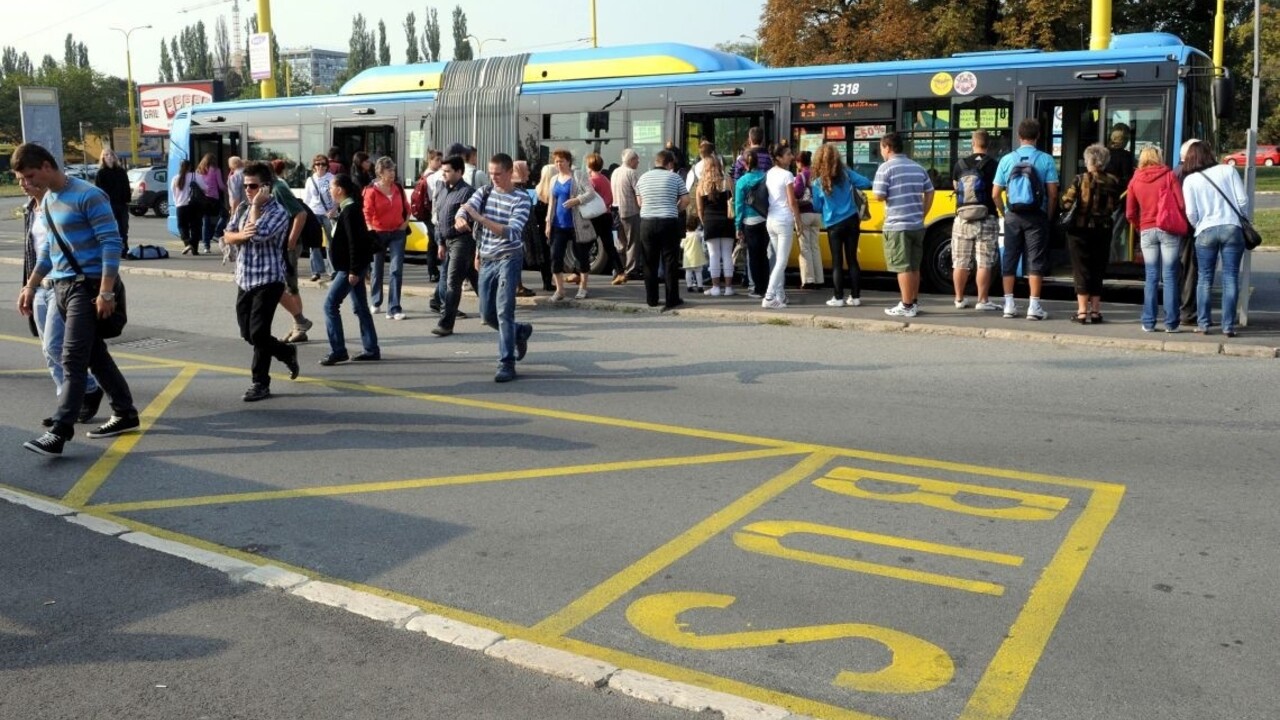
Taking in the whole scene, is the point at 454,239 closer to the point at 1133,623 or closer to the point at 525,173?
the point at 525,173

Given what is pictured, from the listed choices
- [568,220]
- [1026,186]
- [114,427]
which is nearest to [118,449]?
[114,427]

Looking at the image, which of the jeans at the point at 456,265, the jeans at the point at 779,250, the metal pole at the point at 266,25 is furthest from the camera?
the metal pole at the point at 266,25

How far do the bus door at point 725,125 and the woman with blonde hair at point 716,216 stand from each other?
1610 millimetres

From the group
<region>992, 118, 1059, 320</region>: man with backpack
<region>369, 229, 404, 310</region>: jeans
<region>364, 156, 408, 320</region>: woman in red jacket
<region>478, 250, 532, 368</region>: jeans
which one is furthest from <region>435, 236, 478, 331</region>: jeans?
<region>992, 118, 1059, 320</region>: man with backpack

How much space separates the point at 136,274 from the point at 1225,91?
14.4 metres

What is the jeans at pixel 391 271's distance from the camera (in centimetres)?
1257

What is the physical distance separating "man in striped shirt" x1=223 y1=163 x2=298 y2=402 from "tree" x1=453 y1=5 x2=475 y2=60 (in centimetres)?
11818

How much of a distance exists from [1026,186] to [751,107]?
204 inches

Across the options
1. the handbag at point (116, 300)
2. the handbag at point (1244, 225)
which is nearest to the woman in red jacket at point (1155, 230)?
the handbag at point (1244, 225)

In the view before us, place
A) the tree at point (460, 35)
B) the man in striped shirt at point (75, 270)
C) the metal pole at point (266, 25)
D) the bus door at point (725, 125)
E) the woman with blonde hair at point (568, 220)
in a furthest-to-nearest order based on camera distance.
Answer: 1. the tree at point (460, 35)
2. the metal pole at point (266, 25)
3. the bus door at point (725, 125)
4. the woman with blonde hair at point (568, 220)
5. the man in striped shirt at point (75, 270)

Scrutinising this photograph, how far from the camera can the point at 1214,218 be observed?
10.5 meters

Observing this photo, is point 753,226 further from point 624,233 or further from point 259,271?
point 259,271

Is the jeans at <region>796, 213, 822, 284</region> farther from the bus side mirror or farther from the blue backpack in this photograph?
the bus side mirror

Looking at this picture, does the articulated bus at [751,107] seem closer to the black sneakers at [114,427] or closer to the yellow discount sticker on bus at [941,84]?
the yellow discount sticker on bus at [941,84]
